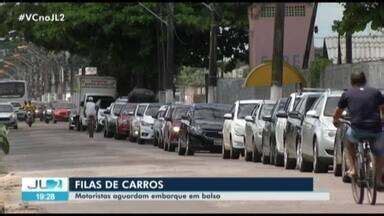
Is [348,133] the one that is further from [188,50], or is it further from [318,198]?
[188,50]

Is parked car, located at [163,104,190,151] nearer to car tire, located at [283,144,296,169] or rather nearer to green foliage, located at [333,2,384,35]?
green foliage, located at [333,2,384,35]

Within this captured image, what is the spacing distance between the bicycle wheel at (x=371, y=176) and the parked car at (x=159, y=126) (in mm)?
20947

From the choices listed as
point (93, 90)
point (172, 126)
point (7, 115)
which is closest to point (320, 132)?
point (172, 126)

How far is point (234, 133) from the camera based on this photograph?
26375mm

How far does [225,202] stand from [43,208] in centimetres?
262

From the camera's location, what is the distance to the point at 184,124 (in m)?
28.8

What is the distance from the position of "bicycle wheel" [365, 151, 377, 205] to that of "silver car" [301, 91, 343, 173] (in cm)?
546

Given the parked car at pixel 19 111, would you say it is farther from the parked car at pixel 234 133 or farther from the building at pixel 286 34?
the parked car at pixel 234 133

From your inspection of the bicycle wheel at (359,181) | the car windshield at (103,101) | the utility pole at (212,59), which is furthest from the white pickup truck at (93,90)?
the bicycle wheel at (359,181)

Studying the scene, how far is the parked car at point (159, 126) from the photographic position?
3401 centimetres

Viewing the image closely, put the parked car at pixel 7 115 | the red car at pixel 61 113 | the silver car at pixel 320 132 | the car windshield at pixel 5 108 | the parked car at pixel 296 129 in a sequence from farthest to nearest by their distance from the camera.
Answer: the red car at pixel 61 113 → the car windshield at pixel 5 108 → the parked car at pixel 7 115 → the parked car at pixel 296 129 → the silver car at pixel 320 132

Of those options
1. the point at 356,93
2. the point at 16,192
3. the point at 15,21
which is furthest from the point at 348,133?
the point at 15,21

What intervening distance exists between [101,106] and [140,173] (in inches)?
1481

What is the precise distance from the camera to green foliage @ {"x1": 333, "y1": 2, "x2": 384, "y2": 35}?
21414mm
